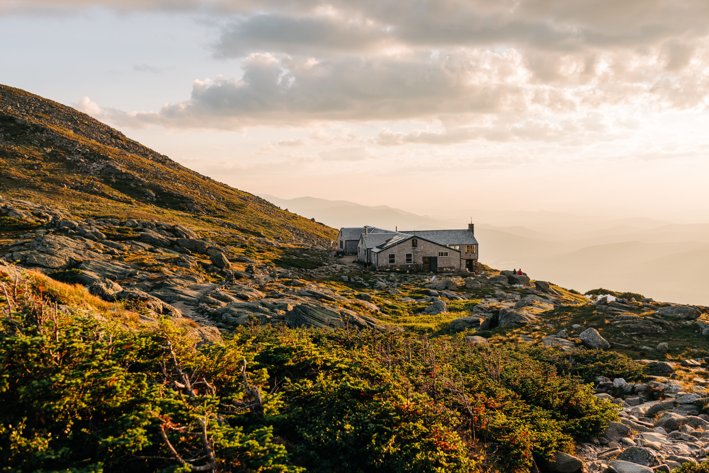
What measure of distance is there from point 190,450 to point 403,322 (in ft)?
97.6

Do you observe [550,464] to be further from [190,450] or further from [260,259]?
[260,259]

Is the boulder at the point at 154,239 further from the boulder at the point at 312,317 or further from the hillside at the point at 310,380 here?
the boulder at the point at 312,317

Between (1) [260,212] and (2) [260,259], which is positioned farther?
(1) [260,212]

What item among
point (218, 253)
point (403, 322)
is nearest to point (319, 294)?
point (403, 322)

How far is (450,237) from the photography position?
73938 millimetres

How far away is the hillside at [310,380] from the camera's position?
8320 millimetres

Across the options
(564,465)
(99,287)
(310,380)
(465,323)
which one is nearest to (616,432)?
(564,465)

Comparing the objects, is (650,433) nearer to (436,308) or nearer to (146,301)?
(146,301)

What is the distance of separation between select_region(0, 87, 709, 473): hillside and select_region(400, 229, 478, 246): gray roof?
98.1 ft

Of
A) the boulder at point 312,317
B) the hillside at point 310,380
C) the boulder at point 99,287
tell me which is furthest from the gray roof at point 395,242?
the boulder at point 99,287

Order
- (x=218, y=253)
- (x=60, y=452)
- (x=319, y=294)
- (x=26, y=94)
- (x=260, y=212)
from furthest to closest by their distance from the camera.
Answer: (x=26, y=94)
(x=260, y=212)
(x=218, y=253)
(x=319, y=294)
(x=60, y=452)

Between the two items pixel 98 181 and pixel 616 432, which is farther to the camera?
pixel 98 181

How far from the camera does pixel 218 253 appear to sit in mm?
50250

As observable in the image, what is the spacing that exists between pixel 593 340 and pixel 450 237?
148 ft
